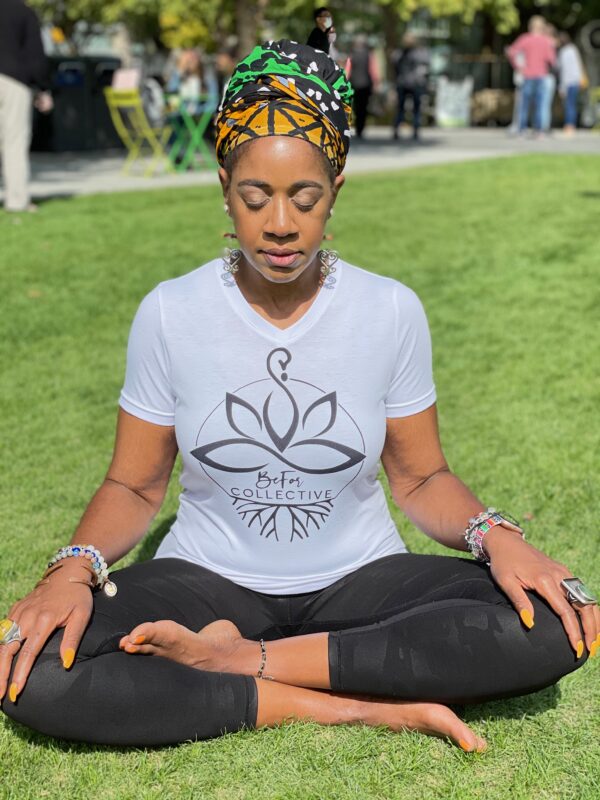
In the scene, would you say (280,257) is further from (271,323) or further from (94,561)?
(94,561)

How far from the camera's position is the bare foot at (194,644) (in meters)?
2.60

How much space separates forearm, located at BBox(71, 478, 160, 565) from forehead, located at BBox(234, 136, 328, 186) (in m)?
0.94

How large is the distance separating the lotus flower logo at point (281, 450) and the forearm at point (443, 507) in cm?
26

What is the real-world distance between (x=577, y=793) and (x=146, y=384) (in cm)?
152

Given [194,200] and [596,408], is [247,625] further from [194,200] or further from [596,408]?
[194,200]

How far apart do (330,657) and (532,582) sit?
543mm

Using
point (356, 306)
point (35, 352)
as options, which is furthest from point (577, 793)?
point (35, 352)

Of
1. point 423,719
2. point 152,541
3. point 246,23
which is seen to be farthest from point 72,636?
point 246,23

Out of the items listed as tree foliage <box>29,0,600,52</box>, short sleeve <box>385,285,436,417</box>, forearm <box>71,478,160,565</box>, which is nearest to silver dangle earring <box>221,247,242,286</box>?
short sleeve <box>385,285,436,417</box>

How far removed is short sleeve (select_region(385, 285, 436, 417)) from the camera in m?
2.97

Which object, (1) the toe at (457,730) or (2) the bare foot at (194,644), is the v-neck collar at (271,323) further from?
(1) the toe at (457,730)

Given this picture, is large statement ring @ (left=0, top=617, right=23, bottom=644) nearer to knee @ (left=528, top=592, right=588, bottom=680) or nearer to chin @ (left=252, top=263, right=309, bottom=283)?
chin @ (left=252, top=263, right=309, bottom=283)

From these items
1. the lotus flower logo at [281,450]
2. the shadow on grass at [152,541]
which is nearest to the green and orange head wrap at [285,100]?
the lotus flower logo at [281,450]

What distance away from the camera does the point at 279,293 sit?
2957 mm
